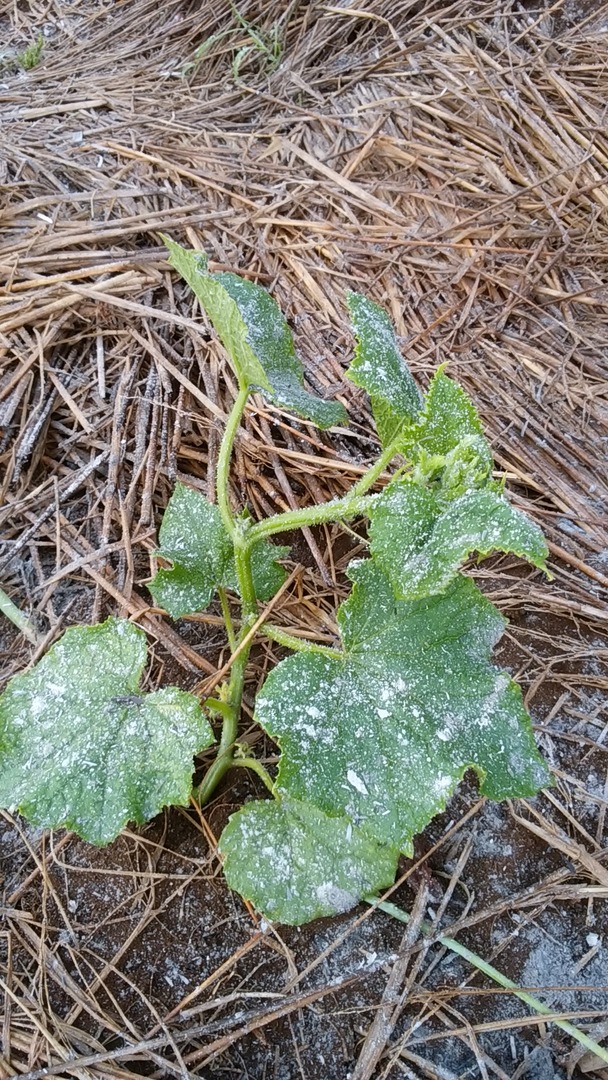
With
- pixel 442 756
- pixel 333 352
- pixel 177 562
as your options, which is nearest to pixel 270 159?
pixel 333 352

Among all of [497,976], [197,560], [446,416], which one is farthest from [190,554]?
[497,976]

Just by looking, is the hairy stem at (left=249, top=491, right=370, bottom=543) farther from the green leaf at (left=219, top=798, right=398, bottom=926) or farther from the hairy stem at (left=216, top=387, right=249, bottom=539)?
the green leaf at (left=219, top=798, right=398, bottom=926)

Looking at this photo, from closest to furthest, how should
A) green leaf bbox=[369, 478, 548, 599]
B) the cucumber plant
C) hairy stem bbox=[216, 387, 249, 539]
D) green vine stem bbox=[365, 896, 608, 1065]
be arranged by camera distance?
green leaf bbox=[369, 478, 548, 599]
the cucumber plant
green vine stem bbox=[365, 896, 608, 1065]
hairy stem bbox=[216, 387, 249, 539]

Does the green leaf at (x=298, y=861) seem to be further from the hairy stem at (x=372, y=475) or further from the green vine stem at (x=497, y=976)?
the hairy stem at (x=372, y=475)

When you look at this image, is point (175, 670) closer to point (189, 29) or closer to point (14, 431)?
point (14, 431)

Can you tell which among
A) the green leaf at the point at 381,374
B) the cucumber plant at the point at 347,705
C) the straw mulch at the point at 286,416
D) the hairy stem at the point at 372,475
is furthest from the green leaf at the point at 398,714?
the straw mulch at the point at 286,416

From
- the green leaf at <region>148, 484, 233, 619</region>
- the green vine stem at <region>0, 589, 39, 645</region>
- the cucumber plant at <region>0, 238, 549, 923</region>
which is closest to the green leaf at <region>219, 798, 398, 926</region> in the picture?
the cucumber plant at <region>0, 238, 549, 923</region>
